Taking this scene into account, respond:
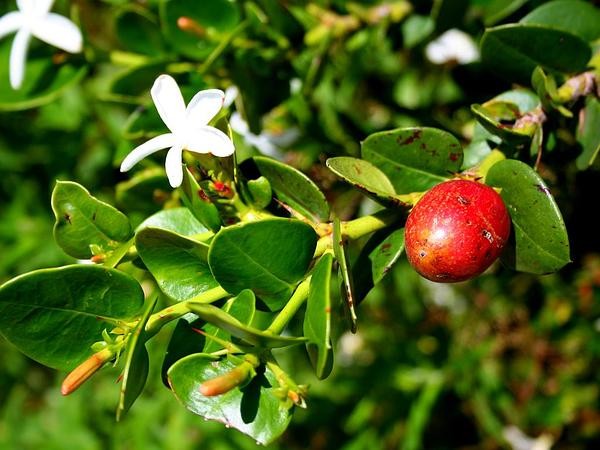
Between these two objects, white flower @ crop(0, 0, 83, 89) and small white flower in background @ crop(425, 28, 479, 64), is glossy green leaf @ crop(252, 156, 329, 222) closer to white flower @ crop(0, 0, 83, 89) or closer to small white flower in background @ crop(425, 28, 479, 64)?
white flower @ crop(0, 0, 83, 89)

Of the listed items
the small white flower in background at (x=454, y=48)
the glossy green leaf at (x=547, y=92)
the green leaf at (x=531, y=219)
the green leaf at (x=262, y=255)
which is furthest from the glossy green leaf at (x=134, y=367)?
the small white flower in background at (x=454, y=48)

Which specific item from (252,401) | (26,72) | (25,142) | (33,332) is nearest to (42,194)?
(25,142)

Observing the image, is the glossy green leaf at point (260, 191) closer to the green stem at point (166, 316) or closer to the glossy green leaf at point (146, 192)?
the green stem at point (166, 316)

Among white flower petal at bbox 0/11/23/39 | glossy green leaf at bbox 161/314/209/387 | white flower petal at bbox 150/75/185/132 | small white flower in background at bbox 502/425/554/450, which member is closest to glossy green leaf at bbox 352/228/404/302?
glossy green leaf at bbox 161/314/209/387

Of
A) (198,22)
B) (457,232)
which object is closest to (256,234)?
(457,232)

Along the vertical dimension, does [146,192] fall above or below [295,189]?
below

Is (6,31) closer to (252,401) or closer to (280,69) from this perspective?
(280,69)

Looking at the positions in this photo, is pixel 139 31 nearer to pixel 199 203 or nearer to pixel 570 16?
pixel 199 203
